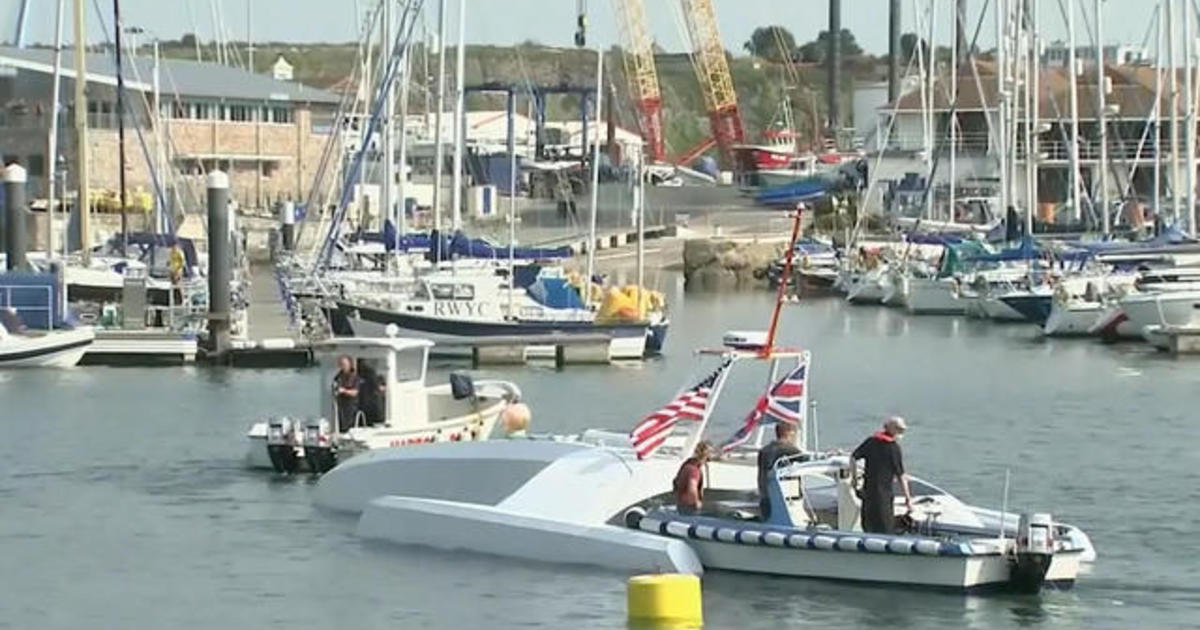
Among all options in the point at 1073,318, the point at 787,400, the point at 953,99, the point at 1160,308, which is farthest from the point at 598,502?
the point at 953,99

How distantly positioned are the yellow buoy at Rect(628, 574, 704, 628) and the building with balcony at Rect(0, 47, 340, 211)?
84.4 meters

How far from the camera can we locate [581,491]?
32.3 metres

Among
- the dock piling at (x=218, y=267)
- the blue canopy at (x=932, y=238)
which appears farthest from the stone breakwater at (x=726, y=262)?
the dock piling at (x=218, y=267)

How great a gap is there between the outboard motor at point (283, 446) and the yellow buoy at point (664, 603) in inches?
555

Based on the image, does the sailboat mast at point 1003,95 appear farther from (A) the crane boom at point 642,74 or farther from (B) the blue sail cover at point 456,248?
(A) the crane boom at point 642,74

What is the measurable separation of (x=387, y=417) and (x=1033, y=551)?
15.0 meters

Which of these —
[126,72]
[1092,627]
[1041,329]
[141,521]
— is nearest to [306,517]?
[141,521]

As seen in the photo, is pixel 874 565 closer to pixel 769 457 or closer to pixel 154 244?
pixel 769 457

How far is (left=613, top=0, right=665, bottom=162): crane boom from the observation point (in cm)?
17238

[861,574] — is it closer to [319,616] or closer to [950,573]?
[950,573]

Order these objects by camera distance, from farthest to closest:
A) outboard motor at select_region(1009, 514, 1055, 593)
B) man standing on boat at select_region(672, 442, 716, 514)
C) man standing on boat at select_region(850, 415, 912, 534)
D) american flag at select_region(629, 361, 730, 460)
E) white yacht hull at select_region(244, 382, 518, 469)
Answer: white yacht hull at select_region(244, 382, 518, 469)
american flag at select_region(629, 361, 730, 460)
man standing on boat at select_region(672, 442, 716, 514)
man standing on boat at select_region(850, 415, 912, 534)
outboard motor at select_region(1009, 514, 1055, 593)

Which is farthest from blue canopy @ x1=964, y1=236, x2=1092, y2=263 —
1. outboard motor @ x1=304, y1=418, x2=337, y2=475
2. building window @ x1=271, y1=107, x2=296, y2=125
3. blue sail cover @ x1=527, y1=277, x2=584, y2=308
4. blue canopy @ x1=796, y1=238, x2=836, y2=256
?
building window @ x1=271, y1=107, x2=296, y2=125

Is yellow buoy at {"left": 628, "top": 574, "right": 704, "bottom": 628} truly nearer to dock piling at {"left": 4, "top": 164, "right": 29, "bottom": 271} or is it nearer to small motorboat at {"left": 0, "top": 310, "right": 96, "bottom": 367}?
small motorboat at {"left": 0, "top": 310, "right": 96, "bottom": 367}

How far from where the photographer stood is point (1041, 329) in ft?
271
